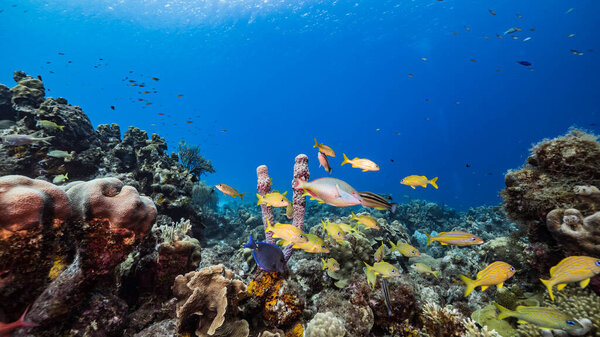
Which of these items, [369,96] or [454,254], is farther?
[369,96]

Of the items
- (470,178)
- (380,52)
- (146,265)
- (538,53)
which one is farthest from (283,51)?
(470,178)

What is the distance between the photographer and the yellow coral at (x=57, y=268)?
2.31 m

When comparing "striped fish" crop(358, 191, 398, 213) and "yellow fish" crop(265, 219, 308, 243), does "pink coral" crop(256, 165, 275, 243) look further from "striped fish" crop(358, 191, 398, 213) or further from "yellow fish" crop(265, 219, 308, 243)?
"striped fish" crop(358, 191, 398, 213)

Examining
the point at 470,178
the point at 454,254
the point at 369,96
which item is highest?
the point at 454,254

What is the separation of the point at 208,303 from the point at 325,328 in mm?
1545

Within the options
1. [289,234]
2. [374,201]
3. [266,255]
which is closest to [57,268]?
[266,255]

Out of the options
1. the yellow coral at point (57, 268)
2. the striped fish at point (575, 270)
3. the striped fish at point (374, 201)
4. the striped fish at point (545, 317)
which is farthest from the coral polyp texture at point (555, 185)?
the yellow coral at point (57, 268)

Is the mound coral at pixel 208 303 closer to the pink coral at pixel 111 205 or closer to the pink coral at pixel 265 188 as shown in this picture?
the pink coral at pixel 111 205

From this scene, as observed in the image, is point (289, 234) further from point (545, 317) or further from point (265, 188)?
point (545, 317)

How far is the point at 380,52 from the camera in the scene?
216 feet

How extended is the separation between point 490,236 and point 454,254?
24.9ft

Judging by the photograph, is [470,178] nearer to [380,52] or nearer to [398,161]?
[398,161]

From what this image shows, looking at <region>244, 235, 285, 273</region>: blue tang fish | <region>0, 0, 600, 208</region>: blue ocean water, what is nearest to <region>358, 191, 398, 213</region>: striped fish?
<region>244, 235, 285, 273</region>: blue tang fish

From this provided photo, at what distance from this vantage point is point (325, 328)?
2781mm
